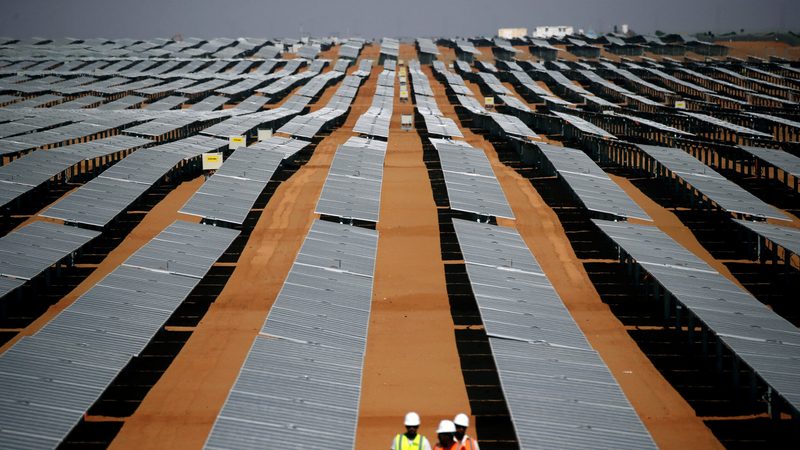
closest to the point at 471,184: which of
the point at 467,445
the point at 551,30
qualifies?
the point at 467,445

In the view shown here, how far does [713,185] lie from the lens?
3378 cm

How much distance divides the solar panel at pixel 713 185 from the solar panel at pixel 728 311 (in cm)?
565

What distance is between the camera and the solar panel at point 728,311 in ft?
53.7

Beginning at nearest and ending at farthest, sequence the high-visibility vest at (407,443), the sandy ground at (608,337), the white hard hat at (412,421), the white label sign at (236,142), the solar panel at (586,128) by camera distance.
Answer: the high-visibility vest at (407,443), the white hard hat at (412,421), the sandy ground at (608,337), the white label sign at (236,142), the solar panel at (586,128)

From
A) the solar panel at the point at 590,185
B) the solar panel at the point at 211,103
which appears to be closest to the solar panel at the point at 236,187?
the solar panel at the point at 590,185

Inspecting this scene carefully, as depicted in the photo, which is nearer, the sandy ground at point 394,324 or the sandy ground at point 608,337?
the sandy ground at point 608,337

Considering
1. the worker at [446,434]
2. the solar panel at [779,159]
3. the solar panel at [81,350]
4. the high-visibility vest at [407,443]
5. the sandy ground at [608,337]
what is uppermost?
the solar panel at [779,159]

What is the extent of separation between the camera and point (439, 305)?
78.3 feet

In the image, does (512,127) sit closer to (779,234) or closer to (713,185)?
(713,185)

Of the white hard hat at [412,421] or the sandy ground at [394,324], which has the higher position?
the white hard hat at [412,421]

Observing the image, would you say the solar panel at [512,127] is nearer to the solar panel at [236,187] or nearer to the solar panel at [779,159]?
the solar panel at [779,159]

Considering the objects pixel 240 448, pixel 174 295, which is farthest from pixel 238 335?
pixel 240 448

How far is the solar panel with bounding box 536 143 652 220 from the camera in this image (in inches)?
1191

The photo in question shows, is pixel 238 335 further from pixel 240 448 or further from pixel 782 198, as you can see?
pixel 782 198
